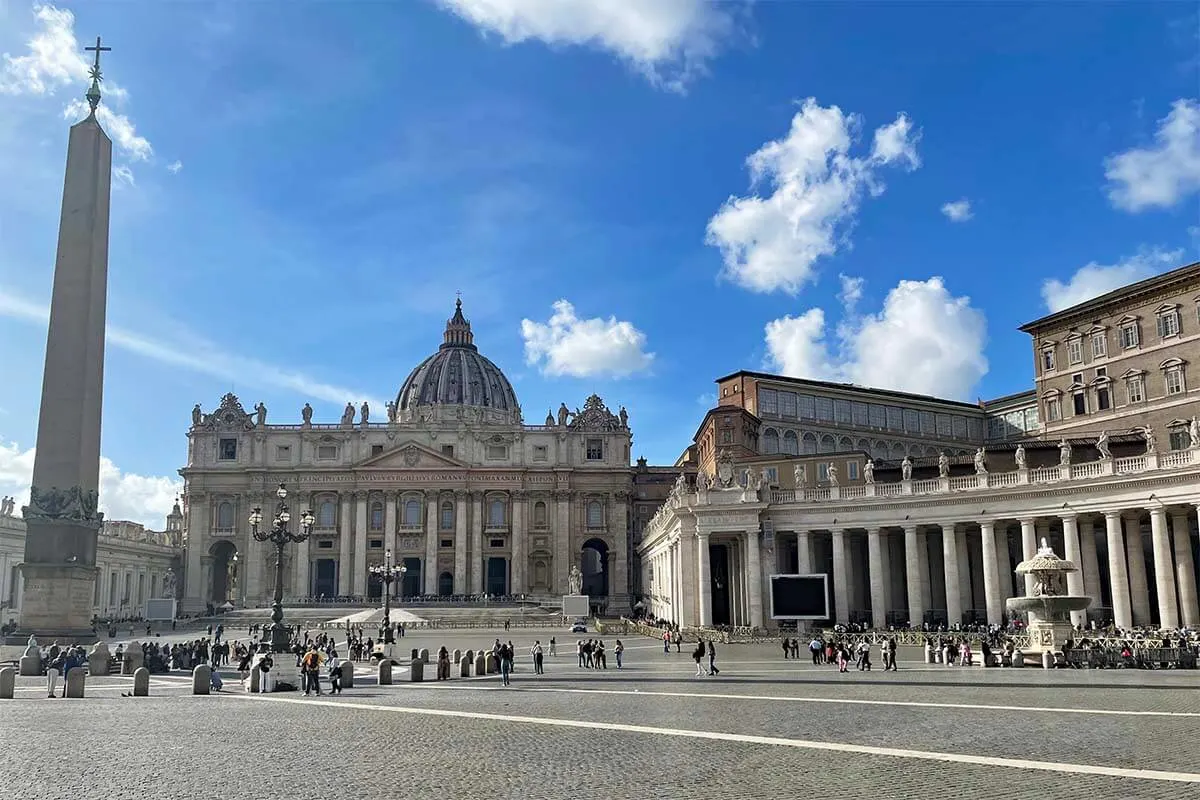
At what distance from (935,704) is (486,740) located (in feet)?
29.3

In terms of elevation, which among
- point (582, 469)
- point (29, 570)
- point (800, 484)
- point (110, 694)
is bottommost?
point (110, 694)

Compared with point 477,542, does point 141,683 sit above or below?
below

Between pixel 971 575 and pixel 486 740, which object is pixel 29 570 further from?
pixel 971 575

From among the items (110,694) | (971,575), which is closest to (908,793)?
(110,694)

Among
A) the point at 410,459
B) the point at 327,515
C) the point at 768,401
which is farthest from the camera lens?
the point at 410,459

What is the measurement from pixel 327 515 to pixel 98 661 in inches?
2914

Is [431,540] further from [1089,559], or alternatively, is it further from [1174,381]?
[1089,559]

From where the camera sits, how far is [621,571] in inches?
4008

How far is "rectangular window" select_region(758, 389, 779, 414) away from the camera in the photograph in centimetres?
7656

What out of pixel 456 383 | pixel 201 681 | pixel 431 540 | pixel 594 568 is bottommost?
pixel 201 681

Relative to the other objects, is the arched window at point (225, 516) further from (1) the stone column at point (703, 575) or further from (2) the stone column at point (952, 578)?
(2) the stone column at point (952, 578)

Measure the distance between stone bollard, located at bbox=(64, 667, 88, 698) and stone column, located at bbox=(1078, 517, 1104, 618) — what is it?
35.4 metres

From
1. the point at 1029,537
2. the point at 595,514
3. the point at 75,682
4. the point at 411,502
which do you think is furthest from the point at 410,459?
the point at 75,682

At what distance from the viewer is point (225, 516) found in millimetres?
101000
